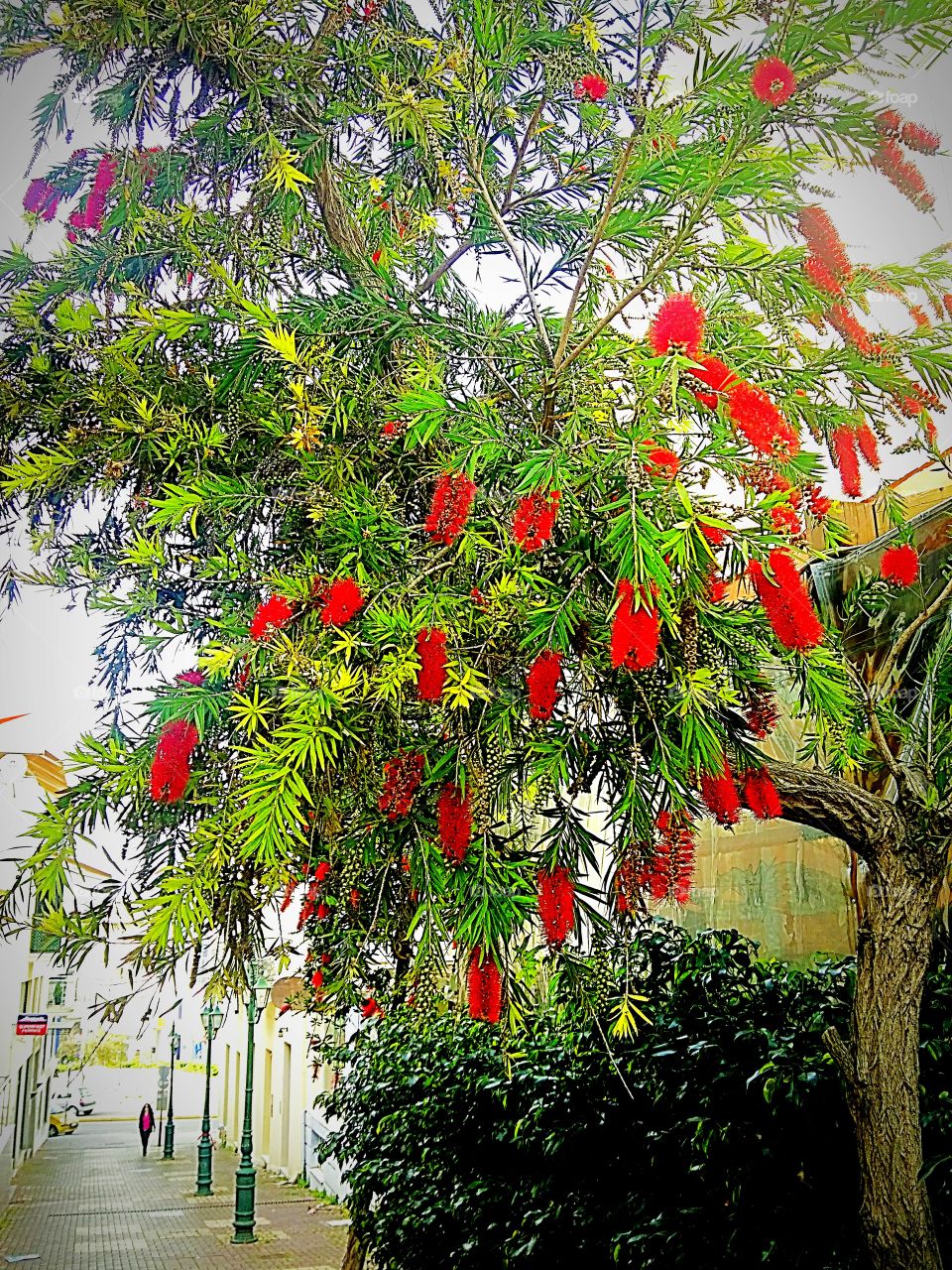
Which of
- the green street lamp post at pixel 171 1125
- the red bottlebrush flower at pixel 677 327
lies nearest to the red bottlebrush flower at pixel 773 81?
the red bottlebrush flower at pixel 677 327

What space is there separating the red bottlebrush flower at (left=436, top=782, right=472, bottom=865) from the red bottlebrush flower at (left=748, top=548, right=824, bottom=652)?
1.28 ft

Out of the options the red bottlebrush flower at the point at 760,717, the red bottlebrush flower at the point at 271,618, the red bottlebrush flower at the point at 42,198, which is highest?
the red bottlebrush flower at the point at 42,198

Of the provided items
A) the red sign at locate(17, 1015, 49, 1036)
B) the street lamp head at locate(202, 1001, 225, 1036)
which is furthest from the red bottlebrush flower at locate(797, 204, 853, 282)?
the red sign at locate(17, 1015, 49, 1036)

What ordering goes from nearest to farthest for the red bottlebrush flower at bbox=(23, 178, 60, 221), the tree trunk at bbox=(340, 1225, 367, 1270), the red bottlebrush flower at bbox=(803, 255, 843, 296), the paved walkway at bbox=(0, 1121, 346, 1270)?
the red bottlebrush flower at bbox=(803, 255, 843, 296)
the red bottlebrush flower at bbox=(23, 178, 60, 221)
the tree trunk at bbox=(340, 1225, 367, 1270)
the paved walkway at bbox=(0, 1121, 346, 1270)

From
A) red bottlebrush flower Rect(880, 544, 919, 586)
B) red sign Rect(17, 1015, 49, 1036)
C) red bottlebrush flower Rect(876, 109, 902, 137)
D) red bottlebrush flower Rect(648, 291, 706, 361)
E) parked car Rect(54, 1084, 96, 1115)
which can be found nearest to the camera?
red bottlebrush flower Rect(648, 291, 706, 361)

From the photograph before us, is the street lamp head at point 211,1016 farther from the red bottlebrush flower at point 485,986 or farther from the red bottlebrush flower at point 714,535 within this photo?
the red bottlebrush flower at point 714,535

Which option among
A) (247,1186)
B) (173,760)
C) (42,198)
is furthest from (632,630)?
(247,1186)

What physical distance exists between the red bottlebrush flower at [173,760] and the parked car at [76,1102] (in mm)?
3137

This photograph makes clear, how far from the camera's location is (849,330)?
130cm

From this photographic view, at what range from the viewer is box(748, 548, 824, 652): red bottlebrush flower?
3.20 feet

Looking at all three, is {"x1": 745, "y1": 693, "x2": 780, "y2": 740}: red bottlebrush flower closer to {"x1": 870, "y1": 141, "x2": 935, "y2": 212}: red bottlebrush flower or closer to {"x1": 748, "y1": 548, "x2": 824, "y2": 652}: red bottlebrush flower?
{"x1": 748, "y1": 548, "x2": 824, "y2": 652}: red bottlebrush flower

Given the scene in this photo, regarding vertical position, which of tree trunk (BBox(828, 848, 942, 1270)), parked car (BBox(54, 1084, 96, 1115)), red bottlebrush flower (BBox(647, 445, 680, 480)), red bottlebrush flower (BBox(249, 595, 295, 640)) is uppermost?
red bottlebrush flower (BBox(647, 445, 680, 480))

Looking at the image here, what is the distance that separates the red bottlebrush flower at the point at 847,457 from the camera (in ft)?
4.28

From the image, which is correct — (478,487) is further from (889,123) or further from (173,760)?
(889,123)
